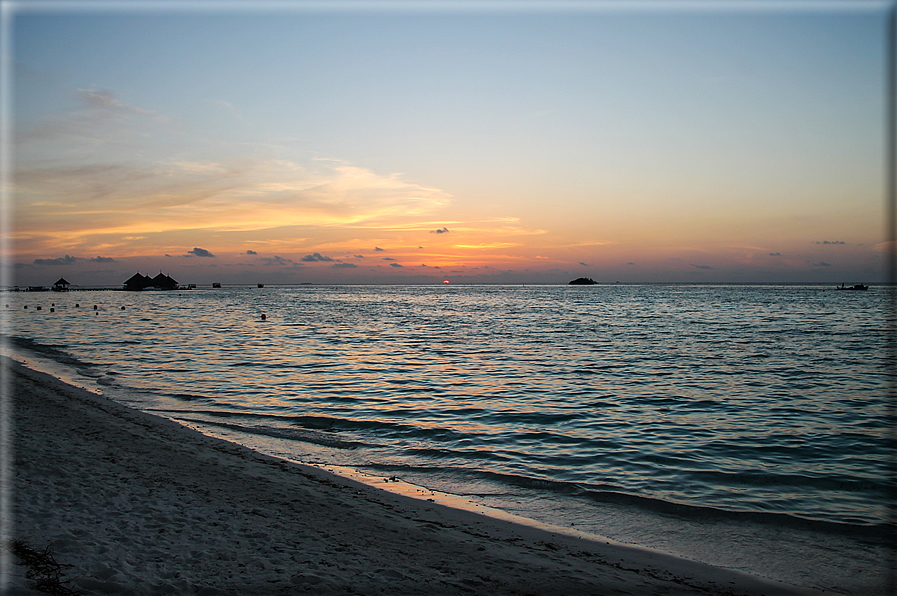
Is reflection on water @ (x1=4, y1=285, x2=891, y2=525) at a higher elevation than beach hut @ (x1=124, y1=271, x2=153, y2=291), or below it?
below

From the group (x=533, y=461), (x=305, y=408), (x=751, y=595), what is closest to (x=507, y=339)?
(x=305, y=408)

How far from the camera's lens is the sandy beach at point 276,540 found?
544 centimetres

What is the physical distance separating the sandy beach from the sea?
1.17 metres

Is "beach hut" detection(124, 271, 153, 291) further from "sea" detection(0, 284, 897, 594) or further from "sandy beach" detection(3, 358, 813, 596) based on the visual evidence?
"sandy beach" detection(3, 358, 813, 596)

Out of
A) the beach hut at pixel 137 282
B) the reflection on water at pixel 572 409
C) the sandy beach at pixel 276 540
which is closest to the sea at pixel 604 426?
the reflection on water at pixel 572 409

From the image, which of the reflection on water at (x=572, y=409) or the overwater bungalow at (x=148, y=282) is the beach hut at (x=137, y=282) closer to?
the overwater bungalow at (x=148, y=282)

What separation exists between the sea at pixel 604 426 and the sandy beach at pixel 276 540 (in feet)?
3.85

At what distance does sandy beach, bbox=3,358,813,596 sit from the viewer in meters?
5.44

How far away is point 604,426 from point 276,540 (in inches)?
396

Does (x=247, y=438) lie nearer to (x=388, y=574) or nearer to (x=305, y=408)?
(x=305, y=408)

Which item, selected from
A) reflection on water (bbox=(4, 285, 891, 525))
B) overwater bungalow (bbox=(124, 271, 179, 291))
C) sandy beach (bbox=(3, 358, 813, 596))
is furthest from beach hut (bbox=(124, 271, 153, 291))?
sandy beach (bbox=(3, 358, 813, 596))

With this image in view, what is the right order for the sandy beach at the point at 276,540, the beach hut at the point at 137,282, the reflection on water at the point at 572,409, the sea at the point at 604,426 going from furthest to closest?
the beach hut at the point at 137,282, the reflection on water at the point at 572,409, the sea at the point at 604,426, the sandy beach at the point at 276,540

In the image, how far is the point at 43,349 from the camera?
3073cm

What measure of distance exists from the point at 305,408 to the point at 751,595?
43.8 feet
